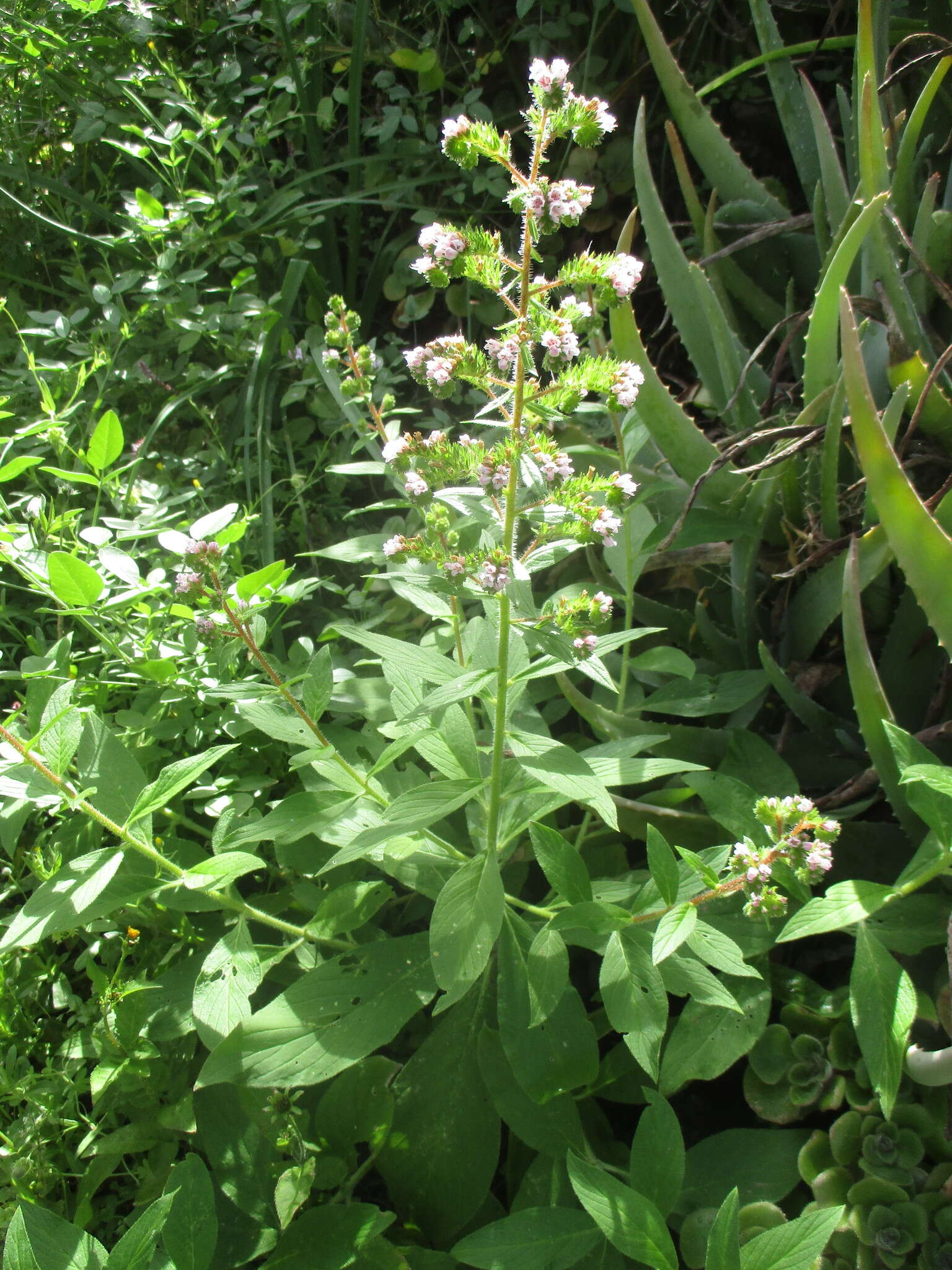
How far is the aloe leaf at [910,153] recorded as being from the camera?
4.27 feet

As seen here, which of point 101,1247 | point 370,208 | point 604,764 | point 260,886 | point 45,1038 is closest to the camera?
point 101,1247

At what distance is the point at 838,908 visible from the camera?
0.92 meters

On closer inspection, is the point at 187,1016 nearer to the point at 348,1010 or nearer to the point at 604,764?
the point at 348,1010

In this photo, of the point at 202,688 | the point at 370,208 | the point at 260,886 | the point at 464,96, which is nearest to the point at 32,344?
the point at 370,208

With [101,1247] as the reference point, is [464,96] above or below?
above

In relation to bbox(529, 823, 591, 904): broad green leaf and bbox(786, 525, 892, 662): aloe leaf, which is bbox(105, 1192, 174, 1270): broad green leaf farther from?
bbox(786, 525, 892, 662): aloe leaf

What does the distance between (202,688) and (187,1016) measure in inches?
18.3

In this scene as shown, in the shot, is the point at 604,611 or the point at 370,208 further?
the point at 370,208

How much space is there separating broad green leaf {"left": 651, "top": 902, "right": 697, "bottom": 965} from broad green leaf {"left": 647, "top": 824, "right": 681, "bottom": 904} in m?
0.02

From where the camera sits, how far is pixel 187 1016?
3.56 ft

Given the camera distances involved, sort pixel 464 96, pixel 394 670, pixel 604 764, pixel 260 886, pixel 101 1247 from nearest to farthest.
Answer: pixel 101 1247 < pixel 604 764 < pixel 394 670 < pixel 260 886 < pixel 464 96

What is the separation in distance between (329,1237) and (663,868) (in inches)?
22.1

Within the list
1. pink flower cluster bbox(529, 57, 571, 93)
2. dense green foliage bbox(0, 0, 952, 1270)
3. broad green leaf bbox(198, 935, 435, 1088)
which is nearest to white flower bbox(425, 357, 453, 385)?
dense green foliage bbox(0, 0, 952, 1270)

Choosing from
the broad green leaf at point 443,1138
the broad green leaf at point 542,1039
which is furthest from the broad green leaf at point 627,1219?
the broad green leaf at point 443,1138
